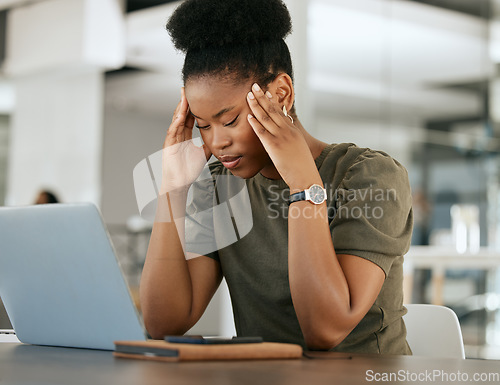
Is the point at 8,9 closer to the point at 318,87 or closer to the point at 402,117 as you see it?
the point at 318,87

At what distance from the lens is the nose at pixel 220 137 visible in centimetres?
123

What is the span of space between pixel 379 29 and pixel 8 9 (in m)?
3.66

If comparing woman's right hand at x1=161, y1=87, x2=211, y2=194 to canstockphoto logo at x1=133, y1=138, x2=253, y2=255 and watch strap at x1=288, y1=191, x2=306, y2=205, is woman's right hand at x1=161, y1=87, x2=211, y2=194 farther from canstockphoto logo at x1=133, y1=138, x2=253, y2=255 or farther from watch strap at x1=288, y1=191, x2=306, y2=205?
watch strap at x1=288, y1=191, x2=306, y2=205

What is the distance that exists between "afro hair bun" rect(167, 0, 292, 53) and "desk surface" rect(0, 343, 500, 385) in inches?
24.2

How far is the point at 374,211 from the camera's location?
3.87ft

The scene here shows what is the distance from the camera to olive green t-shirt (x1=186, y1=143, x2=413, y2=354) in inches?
46.5

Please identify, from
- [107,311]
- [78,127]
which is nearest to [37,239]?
[107,311]

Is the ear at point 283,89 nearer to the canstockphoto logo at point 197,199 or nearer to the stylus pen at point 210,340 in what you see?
the canstockphoto logo at point 197,199

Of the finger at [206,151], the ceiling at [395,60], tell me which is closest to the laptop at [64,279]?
the finger at [206,151]

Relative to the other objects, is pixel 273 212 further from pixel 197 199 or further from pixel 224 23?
pixel 224 23

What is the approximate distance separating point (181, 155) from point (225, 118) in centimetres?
20

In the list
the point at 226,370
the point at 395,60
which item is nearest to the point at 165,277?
the point at 226,370

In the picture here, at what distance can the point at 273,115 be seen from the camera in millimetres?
1227

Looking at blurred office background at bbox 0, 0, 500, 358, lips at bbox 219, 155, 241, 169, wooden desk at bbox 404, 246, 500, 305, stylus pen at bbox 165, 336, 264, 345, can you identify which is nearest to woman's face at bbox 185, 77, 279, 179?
lips at bbox 219, 155, 241, 169
